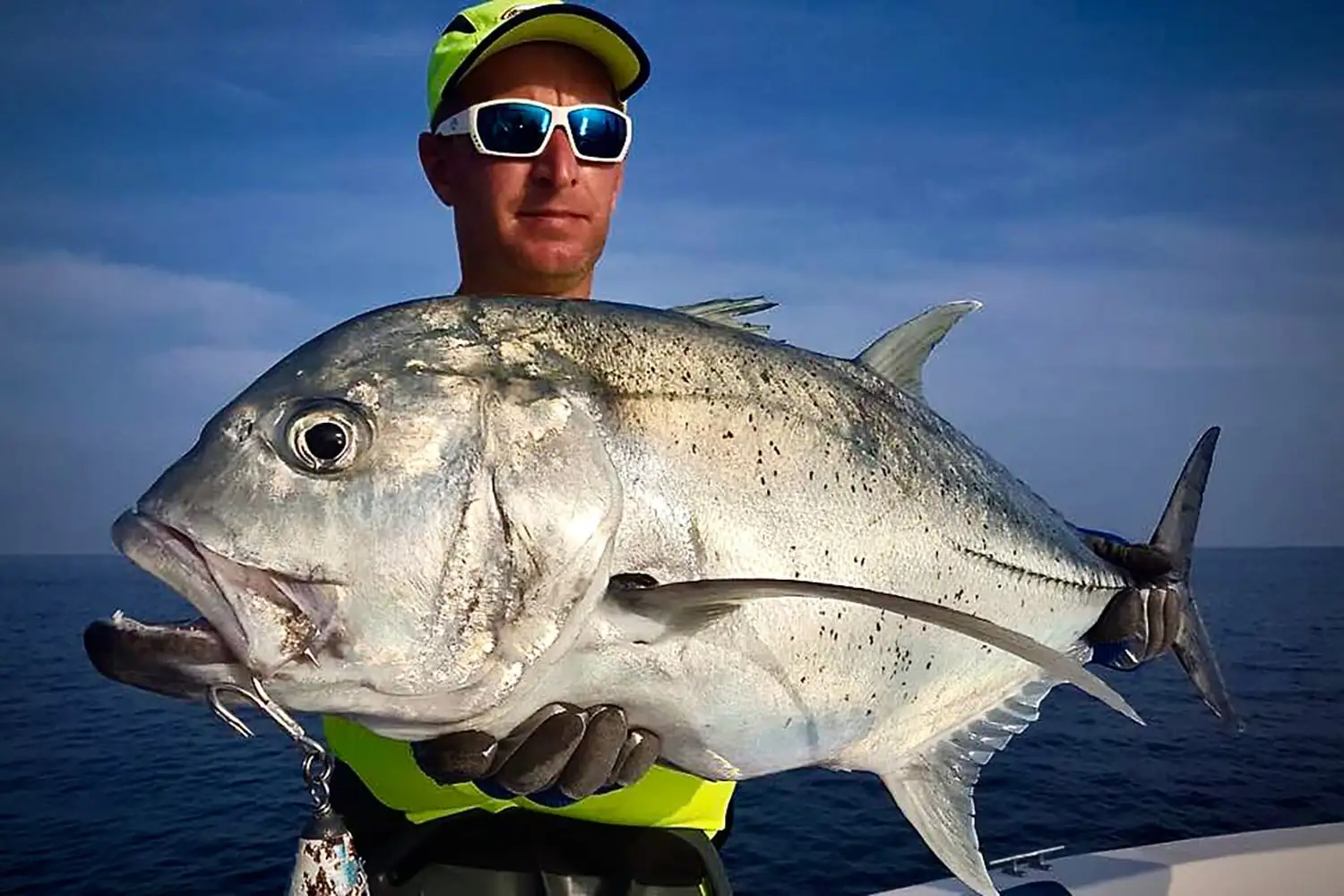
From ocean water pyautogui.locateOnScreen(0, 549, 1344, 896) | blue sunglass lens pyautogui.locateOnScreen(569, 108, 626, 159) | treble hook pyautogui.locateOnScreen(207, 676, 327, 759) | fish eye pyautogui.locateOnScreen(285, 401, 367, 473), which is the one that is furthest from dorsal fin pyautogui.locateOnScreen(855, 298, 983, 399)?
ocean water pyautogui.locateOnScreen(0, 549, 1344, 896)

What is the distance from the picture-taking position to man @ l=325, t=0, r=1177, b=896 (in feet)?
7.53

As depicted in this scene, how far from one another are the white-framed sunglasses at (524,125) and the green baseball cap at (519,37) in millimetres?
167

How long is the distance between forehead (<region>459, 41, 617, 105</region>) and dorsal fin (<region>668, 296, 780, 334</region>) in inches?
56.0

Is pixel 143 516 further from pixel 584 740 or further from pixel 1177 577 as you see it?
pixel 1177 577

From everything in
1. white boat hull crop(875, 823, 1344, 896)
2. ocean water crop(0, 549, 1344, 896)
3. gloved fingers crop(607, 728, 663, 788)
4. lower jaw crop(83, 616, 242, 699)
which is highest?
lower jaw crop(83, 616, 242, 699)

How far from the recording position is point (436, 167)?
3.95m

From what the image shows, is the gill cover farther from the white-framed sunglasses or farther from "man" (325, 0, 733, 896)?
the white-framed sunglasses

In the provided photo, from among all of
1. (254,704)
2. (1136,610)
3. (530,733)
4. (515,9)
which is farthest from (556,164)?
(1136,610)

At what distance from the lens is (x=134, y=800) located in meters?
19.5

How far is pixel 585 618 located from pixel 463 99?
247 centimetres

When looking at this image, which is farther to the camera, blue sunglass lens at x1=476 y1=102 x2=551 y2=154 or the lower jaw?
blue sunglass lens at x1=476 y1=102 x2=551 y2=154

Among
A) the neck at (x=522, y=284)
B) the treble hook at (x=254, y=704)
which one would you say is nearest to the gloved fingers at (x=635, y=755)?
the treble hook at (x=254, y=704)

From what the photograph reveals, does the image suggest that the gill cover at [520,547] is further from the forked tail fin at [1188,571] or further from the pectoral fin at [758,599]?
the forked tail fin at [1188,571]

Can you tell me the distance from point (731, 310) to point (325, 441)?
1294mm
